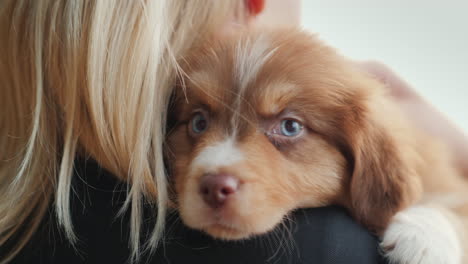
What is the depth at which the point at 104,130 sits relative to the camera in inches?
65.5

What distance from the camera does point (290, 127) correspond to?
1.73 metres

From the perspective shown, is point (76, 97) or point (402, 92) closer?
point (76, 97)

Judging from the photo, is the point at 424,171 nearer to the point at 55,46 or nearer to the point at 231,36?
the point at 231,36

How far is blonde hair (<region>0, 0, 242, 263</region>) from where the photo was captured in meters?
1.63

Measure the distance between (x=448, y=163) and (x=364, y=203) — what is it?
29.6 inches

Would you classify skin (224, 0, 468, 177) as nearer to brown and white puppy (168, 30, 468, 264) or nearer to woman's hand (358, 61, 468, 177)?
woman's hand (358, 61, 468, 177)

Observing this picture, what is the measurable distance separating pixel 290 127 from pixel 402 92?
1700mm

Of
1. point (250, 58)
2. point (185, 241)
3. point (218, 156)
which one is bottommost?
point (185, 241)

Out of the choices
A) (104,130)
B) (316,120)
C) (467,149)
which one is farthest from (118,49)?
(467,149)

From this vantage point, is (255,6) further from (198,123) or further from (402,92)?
(402,92)

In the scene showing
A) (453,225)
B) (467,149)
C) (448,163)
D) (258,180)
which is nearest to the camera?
(258,180)

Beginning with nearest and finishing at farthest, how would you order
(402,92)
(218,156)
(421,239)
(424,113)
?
1. (218,156)
2. (421,239)
3. (424,113)
4. (402,92)

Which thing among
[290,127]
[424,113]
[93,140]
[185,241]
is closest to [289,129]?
[290,127]

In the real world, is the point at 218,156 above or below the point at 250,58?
below
